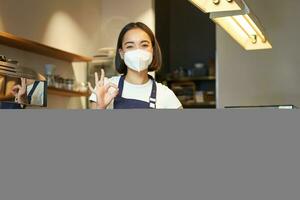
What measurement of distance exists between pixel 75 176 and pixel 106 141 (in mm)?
58

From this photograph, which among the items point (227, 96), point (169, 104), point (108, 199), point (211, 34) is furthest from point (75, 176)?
point (211, 34)

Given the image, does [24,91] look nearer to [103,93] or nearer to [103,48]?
[103,93]

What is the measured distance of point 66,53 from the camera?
13.7 ft

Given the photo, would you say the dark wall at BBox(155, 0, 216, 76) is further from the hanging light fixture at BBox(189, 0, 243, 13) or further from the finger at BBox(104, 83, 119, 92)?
the finger at BBox(104, 83, 119, 92)

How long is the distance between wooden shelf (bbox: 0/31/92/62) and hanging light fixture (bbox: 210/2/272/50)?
1576 millimetres

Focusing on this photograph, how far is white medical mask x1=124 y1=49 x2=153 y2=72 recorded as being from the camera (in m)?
1.65

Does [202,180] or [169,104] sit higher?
[169,104]

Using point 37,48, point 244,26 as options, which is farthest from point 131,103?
point 37,48

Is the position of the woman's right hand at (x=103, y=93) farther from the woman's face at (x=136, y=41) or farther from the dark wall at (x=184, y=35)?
the dark wall at (x=184, y=35)

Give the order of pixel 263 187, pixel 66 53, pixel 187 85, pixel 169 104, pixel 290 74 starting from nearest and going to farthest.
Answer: pixel 263 187 < pixel 169 104 < pixel 290 74 < pixel 66 53 < pixel 187 85

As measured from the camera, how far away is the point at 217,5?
84.2 inches

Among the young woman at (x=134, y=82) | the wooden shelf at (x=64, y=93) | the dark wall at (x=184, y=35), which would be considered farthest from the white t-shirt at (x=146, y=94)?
the dark wall at (x=184, y=35)

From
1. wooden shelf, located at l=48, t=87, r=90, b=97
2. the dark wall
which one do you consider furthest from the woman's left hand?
the dark wall

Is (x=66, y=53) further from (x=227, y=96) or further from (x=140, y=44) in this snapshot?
(x=140, y=44)
